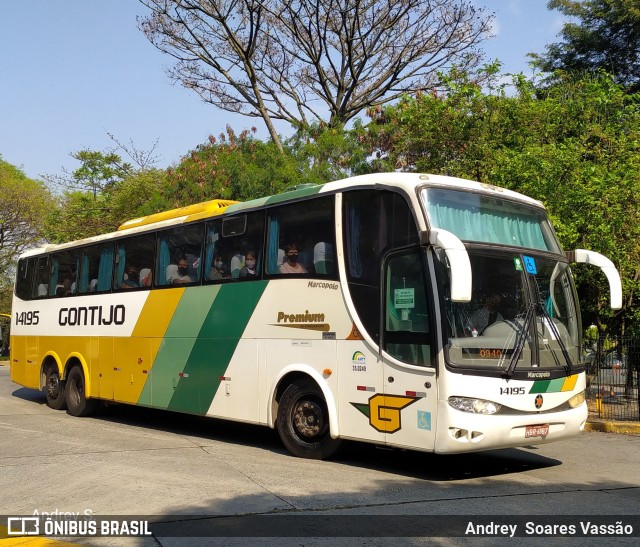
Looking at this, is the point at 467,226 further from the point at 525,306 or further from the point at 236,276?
the point at 236,276

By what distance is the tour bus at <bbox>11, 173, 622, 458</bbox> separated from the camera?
778cm

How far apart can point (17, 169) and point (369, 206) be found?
150 feet

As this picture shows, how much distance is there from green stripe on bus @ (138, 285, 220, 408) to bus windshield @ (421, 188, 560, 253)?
3.94m

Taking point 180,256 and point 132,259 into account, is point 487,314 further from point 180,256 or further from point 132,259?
point 132,259

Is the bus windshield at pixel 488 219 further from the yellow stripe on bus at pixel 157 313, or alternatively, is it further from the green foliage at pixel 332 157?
the green foliage at pixel 332 157

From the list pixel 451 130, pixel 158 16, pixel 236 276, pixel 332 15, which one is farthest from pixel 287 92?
pixel 236 276

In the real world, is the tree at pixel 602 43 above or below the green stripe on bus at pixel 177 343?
above

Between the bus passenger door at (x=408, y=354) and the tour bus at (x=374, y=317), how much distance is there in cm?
2

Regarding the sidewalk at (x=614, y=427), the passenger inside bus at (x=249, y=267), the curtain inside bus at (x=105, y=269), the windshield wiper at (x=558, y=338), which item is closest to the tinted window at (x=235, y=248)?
the passenger inside bus at (x=249, y=267)

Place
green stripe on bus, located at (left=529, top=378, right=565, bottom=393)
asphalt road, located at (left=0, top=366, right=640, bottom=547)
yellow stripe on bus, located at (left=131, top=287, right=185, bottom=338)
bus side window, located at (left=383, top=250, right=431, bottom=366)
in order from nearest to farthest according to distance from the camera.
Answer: asphalt road, located at (left=0, top=366, right=640, bottom=547) → bus side window, located at (left=383, top=250, right=431, bottom=366) → green stripe on bus, located at (left=529, top=378, right=565, bottom=393) → yellow stripe on bus, located at (left=131, top=287, right=185, bottom=338)

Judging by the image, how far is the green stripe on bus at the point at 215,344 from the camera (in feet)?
34.1

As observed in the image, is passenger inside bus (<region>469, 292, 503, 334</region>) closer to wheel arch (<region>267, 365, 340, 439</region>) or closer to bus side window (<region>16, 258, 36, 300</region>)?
wheel arch (<region>267, 365, 340, 439</region>)

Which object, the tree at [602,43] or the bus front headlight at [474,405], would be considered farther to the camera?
the tree at [602,43]

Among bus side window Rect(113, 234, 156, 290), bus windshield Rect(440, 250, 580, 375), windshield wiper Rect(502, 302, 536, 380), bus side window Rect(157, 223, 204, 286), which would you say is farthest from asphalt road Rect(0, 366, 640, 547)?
Result: bus side window Rect(113, 234, 156, 290)
